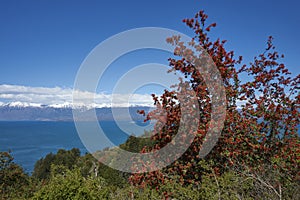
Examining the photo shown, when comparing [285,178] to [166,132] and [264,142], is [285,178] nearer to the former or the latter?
[264,142]

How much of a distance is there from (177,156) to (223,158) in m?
0.90

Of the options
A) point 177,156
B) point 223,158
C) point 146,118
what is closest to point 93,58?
point 146,118

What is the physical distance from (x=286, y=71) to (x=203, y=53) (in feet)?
6.19

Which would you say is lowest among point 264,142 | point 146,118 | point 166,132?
point 264,142

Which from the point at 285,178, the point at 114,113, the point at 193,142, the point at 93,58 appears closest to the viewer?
the point at 285,178

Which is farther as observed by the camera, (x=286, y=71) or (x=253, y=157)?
(x=286, y=71)

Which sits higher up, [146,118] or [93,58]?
[93,58]

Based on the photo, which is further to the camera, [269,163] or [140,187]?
[140,187]

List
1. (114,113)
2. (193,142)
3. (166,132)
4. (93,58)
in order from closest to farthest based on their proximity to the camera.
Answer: (193,142) → (166,132) → (93,58) → (114,113)

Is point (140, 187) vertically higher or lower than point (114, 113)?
lower

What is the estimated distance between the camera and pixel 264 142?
173 inches

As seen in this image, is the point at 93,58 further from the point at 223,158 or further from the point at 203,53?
the point at 223,158

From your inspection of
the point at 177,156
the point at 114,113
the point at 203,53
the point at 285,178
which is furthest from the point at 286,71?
the point at 114,113

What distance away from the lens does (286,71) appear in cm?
479
